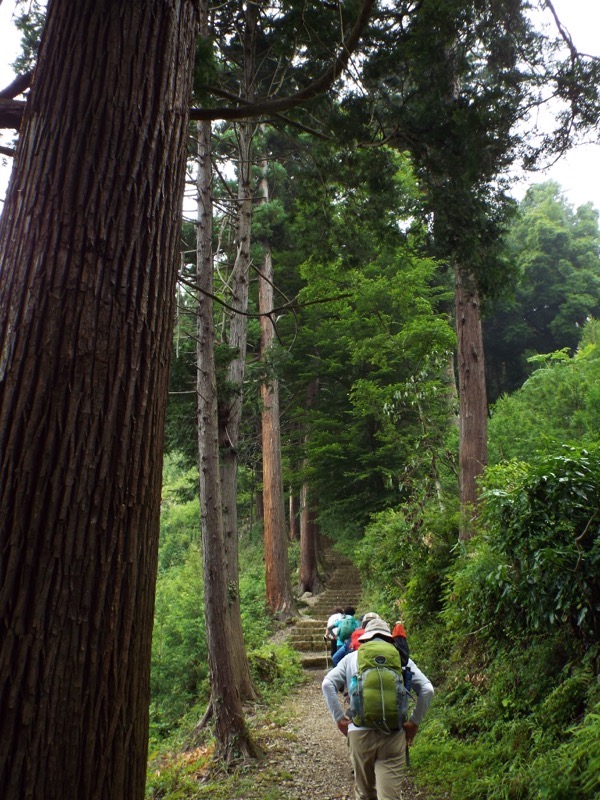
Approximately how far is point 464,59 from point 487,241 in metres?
2.47

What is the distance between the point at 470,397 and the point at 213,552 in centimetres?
476

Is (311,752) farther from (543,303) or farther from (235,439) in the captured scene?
(543,303)

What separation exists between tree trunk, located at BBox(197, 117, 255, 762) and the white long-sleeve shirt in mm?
3570

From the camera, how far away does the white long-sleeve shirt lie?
422 cm

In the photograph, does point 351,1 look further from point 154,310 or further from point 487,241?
point 154,310

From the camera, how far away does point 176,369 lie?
9.45m

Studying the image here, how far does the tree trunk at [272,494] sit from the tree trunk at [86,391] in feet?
45.8

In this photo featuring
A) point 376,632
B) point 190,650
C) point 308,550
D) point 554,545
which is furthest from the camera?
point 308,550

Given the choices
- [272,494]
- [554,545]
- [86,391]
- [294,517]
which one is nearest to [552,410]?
[554,545]

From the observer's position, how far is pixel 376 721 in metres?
4.02

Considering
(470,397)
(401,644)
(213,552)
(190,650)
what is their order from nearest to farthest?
(401,644) → (213,552) → (470,397) → (190,650)

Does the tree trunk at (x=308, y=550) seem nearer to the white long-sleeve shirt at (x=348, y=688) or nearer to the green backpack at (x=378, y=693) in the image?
the white long-sleeve shirt at (x=348, y=688)

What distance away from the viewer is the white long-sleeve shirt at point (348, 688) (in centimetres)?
422

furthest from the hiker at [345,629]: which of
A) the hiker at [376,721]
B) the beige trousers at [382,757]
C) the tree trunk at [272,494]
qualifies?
the tree trunk at [272,494]
